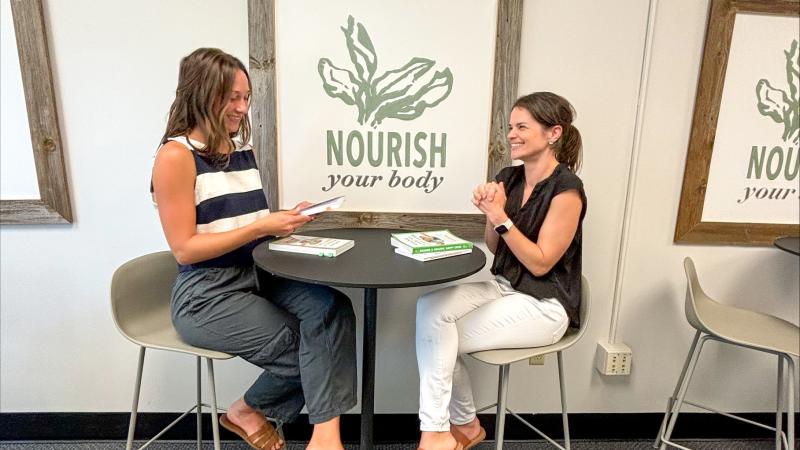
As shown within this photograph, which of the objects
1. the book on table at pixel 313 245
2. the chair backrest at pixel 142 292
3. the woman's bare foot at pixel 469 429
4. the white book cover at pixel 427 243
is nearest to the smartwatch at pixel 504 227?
the white book cover at pixel 427 243

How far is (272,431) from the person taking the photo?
1.70 meters

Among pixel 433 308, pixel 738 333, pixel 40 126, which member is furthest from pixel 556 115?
pixel 40 126

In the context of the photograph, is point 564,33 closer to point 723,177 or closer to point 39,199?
point 723,177

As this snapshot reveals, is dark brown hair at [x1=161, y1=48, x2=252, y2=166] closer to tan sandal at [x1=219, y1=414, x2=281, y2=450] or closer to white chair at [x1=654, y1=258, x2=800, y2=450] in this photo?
tan sandal at [x1=219, y1=414, x2=281, y2=450]

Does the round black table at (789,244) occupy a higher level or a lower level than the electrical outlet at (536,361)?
higher

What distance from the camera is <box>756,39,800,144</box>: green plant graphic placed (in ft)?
6.17

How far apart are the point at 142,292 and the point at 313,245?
63 centimetres

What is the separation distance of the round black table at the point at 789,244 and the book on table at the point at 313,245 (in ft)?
4.86

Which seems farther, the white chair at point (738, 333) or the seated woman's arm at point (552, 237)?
the white chair at point (738, 333)

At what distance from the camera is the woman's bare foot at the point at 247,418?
168cm

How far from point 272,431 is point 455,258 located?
34.0 inches

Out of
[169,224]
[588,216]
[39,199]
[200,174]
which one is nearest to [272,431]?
[169,224]

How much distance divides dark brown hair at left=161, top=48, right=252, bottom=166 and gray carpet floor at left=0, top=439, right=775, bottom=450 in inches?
49.7

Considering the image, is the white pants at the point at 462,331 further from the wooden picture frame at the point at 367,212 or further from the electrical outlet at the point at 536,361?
the electrical outlet at the point at 536,361
